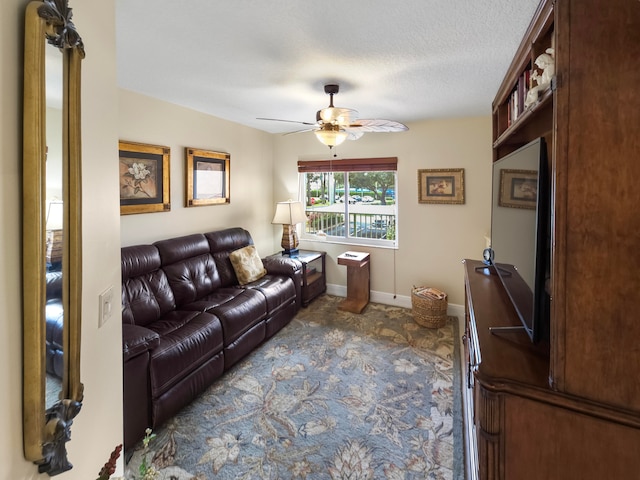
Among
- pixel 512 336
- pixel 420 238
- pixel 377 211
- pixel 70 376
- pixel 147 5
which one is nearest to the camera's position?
pixel 70 376

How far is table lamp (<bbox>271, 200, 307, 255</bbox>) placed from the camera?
4215 mm

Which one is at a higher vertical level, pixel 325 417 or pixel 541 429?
pixel 541 429

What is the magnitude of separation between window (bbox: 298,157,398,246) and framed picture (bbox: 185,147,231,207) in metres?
1.17

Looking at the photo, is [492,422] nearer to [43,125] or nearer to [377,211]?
[43,125]

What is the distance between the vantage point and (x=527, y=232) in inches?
51.9

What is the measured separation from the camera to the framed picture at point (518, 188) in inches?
48.9

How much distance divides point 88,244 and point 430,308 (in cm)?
334

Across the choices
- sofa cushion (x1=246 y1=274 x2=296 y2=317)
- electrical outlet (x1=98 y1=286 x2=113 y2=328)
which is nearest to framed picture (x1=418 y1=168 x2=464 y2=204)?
sofa cushion (x1=246 y1=274 x2=296 y2=317)

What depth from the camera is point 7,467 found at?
0.58m

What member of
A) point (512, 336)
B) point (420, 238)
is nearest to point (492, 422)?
point (512, 336)

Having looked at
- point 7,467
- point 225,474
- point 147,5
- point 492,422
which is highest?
point 147,5

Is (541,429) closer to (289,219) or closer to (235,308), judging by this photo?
(235,308)

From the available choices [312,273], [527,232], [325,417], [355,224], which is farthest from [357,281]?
[527,232]

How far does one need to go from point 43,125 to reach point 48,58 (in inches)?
6.2
